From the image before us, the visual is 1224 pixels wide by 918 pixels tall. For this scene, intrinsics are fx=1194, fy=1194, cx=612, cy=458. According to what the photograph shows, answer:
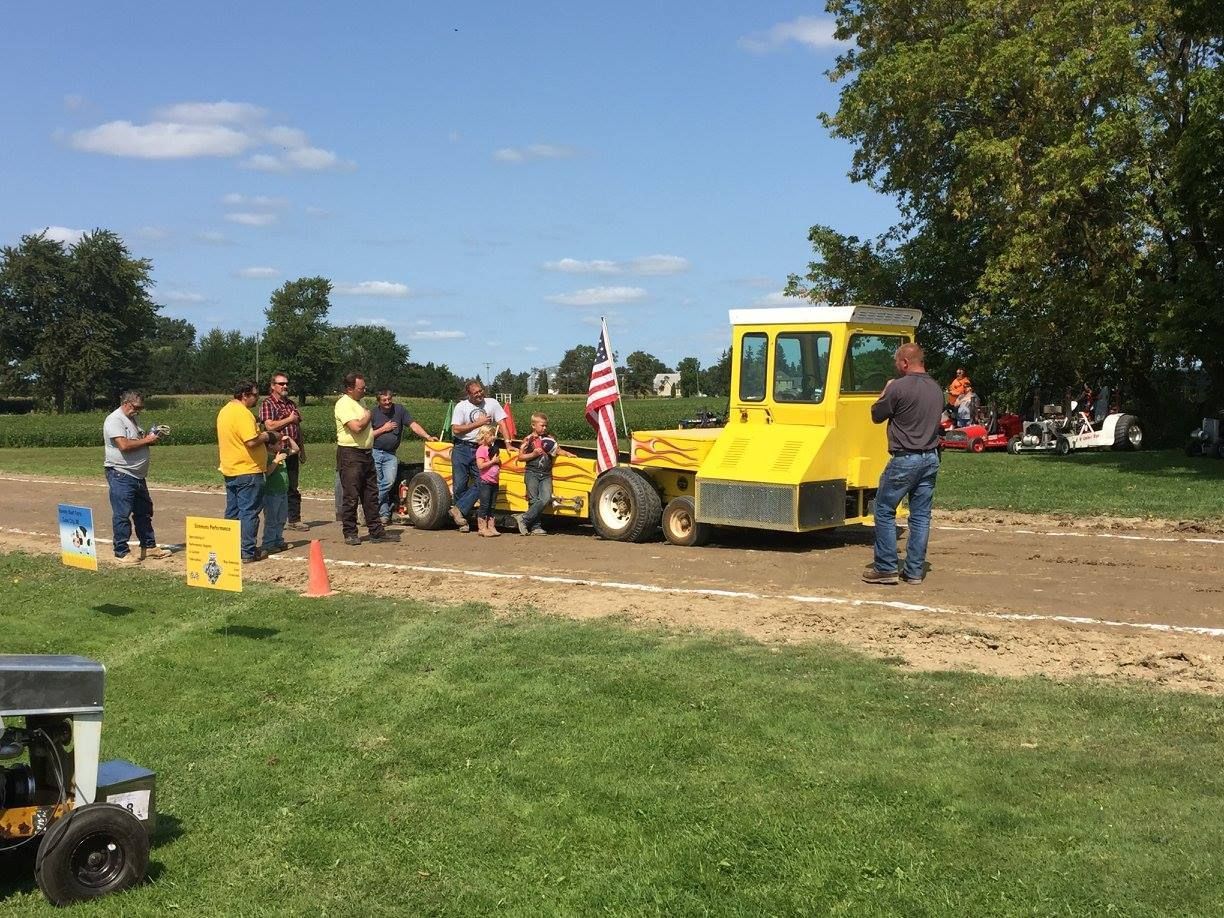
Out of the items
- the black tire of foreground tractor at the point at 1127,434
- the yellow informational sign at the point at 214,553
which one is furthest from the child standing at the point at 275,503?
the black tire of foreground tractor at the point at 1127,434

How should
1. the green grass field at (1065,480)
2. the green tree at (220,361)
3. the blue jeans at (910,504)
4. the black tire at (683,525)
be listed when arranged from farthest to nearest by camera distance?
1. the green tree at (220,361)
2. the green grass field at (1065,480)
3. the black tire at (683,525)
4. the blue jeans at (910,504)

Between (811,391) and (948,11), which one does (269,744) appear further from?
(948,11)

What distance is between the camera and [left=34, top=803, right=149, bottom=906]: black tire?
4.36m

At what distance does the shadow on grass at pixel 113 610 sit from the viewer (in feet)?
32.6

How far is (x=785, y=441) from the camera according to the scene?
12453 millimetres

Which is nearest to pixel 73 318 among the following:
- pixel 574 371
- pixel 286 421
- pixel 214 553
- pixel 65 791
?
pixel 574 371

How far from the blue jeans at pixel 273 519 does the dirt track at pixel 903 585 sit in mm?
305

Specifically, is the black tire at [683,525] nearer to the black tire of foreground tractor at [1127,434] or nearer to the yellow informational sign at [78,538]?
the yellow informational sign at [78,538]

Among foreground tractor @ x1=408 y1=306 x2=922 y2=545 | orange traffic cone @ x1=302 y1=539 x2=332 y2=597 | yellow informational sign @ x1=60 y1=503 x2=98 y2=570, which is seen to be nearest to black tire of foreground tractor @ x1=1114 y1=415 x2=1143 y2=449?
foreground tractor @ x1=408 y1=306 x2=922 y2=545

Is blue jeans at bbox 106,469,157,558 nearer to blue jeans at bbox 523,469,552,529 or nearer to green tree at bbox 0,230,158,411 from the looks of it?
blue jeans at bbox 523,469,552,529

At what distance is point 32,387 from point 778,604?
306 ft

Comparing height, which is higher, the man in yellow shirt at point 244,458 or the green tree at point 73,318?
the green tree at point 73,318

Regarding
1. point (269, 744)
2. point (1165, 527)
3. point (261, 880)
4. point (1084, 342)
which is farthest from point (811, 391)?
point (1084, 342)

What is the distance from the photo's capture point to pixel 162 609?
10109mm
